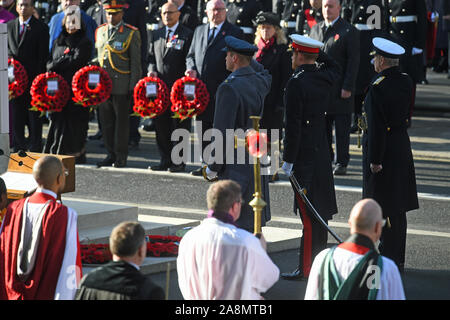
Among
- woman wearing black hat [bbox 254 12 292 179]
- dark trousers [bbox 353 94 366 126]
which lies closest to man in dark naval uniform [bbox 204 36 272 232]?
woman wearing black hat [bbox 254 12 292 179]

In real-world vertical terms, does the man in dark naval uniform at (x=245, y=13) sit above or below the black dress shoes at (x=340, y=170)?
above

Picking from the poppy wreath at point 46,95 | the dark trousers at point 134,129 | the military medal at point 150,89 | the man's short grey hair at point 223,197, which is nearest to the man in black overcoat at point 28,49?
the poppy wreath at point 46,95

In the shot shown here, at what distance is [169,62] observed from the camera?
1509 cm

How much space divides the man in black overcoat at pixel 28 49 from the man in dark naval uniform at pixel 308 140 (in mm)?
7289

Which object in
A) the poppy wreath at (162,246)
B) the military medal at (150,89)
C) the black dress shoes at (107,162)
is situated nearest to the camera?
the poppy wreath at (162,246)

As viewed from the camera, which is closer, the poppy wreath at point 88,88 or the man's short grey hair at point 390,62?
the man's short grey hair at point 390,62

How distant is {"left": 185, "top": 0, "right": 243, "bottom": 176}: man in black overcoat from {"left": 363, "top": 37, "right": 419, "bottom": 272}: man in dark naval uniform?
4.96m

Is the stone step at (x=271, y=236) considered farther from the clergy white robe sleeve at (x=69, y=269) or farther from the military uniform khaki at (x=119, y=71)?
the military uniform khaki at (x=119, y=71)

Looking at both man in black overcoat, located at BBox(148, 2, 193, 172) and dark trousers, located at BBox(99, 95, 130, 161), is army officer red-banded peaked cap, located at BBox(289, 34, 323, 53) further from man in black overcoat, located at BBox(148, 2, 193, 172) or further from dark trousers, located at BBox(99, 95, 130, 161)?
dark trousers, located at BBox(99, 95, 130, 161)

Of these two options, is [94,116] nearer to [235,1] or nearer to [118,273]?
[235,1]

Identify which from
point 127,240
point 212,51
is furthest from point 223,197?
point 212,51

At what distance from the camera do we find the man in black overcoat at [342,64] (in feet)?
47.9

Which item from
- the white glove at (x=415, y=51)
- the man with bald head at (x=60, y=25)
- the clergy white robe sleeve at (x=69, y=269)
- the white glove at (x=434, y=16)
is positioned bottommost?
the clergy white robe sleeve at (x=69, y=269)

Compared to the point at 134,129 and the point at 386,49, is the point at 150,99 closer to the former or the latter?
the point at 134,129
